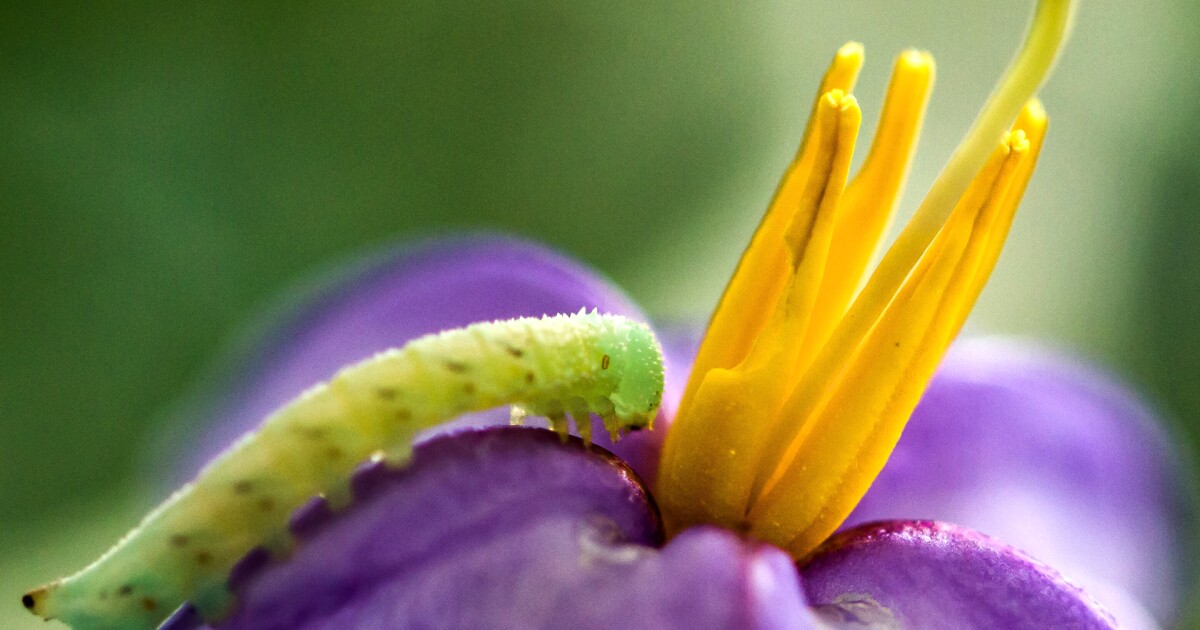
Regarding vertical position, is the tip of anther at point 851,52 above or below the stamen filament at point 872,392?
above

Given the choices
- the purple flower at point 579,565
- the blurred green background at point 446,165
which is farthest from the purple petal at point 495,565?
the blurred green background at point 446,165

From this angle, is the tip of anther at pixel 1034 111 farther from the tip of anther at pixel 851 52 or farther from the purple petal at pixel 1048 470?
the purple petal at pixel 1048 470

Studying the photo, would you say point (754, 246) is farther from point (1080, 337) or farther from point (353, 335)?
point (1080, 337)

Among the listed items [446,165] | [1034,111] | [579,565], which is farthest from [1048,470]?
[446,165]

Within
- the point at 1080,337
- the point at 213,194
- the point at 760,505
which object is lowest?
the point at 1080,337

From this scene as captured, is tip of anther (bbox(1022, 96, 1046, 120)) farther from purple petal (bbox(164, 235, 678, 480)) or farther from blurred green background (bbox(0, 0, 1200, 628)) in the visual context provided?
blurred green background (bbox(0, 0, 1200, 628))

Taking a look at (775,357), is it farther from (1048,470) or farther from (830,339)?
(1048,470)

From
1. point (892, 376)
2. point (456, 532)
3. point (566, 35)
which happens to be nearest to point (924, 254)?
point (892, 376)

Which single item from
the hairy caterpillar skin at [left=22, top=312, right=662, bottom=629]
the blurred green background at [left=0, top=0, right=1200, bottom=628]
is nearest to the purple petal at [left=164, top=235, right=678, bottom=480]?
the hairy caterpillar skin at [left=22, top=312, right=662, bottom=629]
